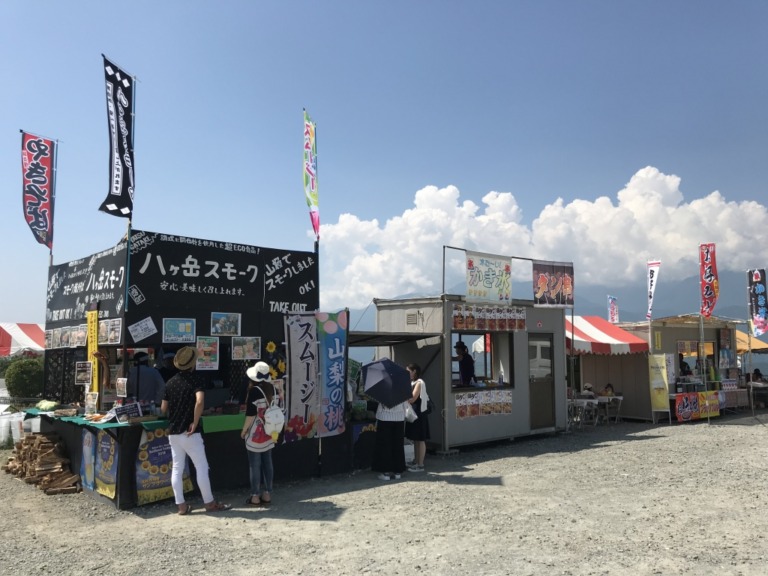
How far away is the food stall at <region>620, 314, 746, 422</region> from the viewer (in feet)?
48.9

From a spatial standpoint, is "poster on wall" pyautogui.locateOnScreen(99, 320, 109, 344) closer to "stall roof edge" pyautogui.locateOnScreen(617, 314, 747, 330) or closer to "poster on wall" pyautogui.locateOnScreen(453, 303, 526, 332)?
"poster on wall" pyautogui.locateOnScreen(453, 303, 526, 332)

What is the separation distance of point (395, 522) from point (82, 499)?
4.00 metres

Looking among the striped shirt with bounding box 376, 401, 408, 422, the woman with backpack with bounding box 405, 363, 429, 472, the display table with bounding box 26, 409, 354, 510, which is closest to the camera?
the display table with bounding box 26, 409, 354, 510

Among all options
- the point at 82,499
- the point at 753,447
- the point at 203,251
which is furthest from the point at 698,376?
the point at 82,499

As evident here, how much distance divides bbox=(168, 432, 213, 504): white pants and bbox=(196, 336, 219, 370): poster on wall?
1.37m

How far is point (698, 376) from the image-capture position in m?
16.6

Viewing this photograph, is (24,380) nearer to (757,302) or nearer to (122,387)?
(122,387)

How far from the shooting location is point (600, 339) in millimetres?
14875

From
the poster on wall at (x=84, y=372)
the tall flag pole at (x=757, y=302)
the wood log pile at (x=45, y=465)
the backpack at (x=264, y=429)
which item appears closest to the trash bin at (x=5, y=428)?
the wood log pile at (x=45, y=465)

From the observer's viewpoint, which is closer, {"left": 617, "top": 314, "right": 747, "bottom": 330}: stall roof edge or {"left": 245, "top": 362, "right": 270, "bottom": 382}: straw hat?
{"left": 245, "top": 362, "right": 270, "bottom": 382}: straw hat

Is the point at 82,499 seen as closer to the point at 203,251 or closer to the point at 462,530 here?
the point at 203,251

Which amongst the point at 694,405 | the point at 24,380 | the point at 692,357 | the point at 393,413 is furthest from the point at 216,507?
the point at 692,357

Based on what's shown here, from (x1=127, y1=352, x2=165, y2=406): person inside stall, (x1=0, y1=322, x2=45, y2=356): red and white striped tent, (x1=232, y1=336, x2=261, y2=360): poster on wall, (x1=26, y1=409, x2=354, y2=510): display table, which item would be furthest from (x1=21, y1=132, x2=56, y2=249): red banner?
(x1=0, y1=322, x2=45, y2=356): red and white striped tent

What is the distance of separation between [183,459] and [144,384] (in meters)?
1.60
